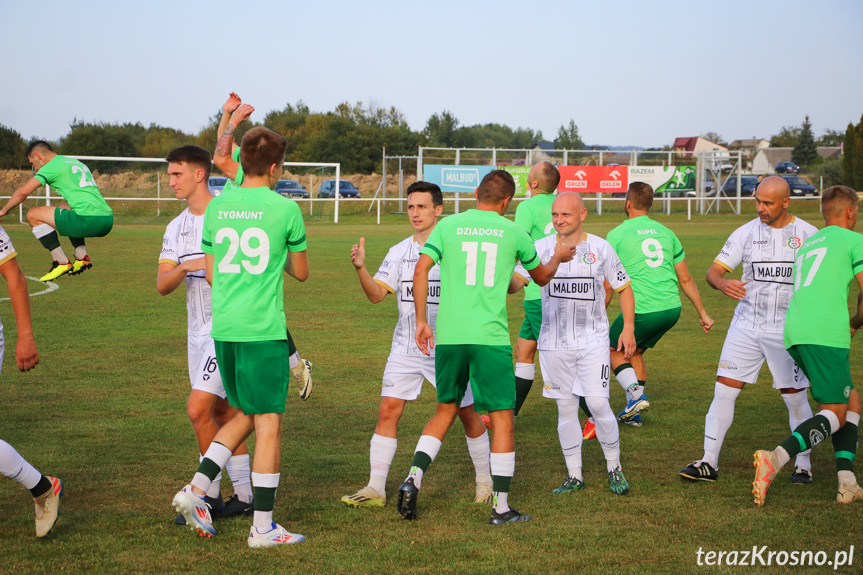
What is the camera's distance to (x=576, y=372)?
18.7ft

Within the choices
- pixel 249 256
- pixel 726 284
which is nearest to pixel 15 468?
pixel 249 256

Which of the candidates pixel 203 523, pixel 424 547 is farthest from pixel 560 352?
pixel 203 523

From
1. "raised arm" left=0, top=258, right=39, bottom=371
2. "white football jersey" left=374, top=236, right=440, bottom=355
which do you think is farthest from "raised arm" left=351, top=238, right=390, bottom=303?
"raised arm" left=0, top=258, right=39, bottom=371

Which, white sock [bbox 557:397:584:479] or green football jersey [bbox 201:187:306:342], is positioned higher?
green football jersey [bbox 201:187:306:342]

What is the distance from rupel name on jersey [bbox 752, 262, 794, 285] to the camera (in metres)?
5.90

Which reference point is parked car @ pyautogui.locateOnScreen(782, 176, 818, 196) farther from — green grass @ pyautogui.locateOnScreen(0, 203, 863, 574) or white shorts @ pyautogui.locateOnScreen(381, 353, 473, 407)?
white shorts @ pyautogui.locateOnScreen(381, 353, 473, 407)

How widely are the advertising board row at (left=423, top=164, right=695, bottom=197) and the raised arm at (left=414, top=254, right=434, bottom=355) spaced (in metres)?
30.9

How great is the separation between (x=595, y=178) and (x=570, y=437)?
Answer: 115ft

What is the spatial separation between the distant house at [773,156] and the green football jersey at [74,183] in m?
98.1

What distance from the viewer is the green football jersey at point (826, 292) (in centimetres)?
522

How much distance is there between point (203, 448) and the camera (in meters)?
4.99

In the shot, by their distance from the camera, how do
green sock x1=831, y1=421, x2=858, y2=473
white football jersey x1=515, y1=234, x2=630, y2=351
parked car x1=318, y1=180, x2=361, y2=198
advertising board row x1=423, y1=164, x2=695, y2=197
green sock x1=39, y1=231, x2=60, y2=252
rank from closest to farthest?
green sock x1=831, y1=421, x2=858, y2=473 → white football jersey x1=515, y1=234, x2=630, y2=351 → green sock x1=39, y1=231, x2=60, y2=252 → advertising board row x1=423, y1=164, x2=695, y2=197 → parked car x1=318, y1=180, x2=361, y2=198

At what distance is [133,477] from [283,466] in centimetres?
107

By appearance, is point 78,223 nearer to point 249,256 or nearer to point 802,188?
point 249,256
